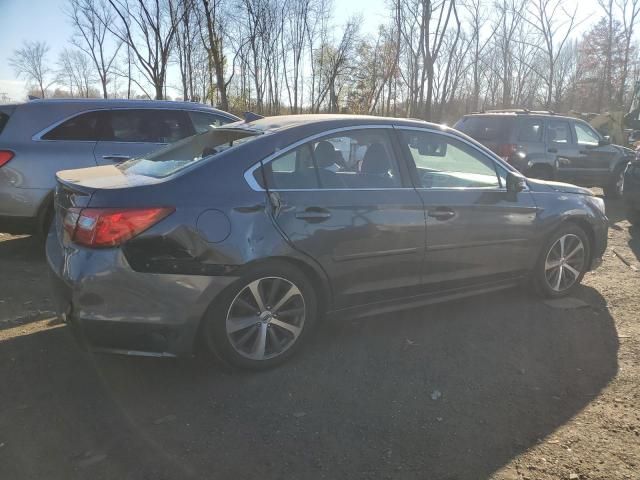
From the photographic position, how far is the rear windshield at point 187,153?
340 centimetres

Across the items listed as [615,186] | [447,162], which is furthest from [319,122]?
[615,186]

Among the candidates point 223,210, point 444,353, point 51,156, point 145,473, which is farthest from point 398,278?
point 51,156

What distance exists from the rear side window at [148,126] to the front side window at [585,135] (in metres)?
8.06

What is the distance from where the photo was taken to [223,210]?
10.1 feet

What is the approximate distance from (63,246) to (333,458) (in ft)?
6.43

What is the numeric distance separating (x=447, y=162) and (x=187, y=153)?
2.03m

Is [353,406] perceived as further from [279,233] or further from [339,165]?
[339,165]

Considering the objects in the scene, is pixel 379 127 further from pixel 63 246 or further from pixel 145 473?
pixel 145 473

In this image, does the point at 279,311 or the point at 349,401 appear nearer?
the point at 349,401

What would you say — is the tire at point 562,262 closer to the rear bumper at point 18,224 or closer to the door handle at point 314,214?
the door handle at point 314,214

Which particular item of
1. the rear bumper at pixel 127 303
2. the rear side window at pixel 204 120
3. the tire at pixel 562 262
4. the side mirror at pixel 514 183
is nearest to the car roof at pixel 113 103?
the rear side window at pixel 204 120

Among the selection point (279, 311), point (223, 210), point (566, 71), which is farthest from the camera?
point (566, 71)

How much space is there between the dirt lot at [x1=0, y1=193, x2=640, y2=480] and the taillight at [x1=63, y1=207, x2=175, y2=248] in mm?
950

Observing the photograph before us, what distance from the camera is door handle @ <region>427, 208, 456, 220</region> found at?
3.86 m
